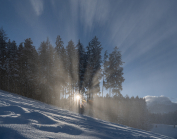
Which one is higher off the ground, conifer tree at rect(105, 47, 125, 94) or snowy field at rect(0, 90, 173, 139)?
conifer tree at rect(105, 47, 125, 94)

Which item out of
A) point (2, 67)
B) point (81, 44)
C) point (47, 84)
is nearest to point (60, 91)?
point (47, 84)

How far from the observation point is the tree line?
60.9 ft

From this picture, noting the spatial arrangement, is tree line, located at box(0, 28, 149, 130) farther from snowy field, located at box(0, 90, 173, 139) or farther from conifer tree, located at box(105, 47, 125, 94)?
snowy field, located at box(0, 90, 173, 139)

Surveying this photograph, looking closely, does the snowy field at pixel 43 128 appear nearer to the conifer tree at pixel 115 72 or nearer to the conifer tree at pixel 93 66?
the conifer tree at pixel 93 66

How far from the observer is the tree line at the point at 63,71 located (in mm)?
18562

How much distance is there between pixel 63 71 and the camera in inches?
778

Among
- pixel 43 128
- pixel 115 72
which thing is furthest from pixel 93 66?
pixel 43 128

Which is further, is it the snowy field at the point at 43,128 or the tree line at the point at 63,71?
the tree line at the point at 63,71

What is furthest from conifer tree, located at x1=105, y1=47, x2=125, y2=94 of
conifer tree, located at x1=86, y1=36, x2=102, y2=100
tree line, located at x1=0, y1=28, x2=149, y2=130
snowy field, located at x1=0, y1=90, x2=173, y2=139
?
snowy field, located at x1=0, y1=90, x2=173, y2=139

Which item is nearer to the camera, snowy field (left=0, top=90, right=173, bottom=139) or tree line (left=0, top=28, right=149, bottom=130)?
snowy field (left=0, top=90, right=173, bottom=139)

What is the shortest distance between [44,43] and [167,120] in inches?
4155

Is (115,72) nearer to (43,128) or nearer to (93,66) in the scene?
(93,66)

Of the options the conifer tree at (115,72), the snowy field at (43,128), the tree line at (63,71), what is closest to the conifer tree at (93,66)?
the tree line at (63,71)

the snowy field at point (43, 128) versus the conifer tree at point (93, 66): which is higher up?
the conifer tree at point (93, 66)
